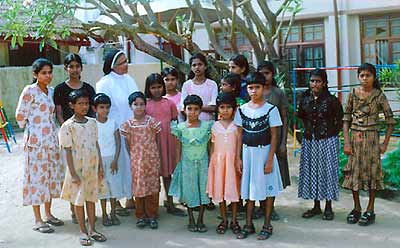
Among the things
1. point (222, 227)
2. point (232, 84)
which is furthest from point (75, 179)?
point (232, 84)

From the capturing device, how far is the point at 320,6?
12.6 meters

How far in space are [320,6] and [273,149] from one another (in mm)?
9137

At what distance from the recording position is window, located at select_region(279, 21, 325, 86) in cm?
1293

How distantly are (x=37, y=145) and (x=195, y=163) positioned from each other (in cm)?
147

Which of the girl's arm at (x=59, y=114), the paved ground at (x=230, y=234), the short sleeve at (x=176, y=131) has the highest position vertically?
the girl's arm at (x=59, y=114)

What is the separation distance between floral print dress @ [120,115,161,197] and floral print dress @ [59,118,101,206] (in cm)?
38

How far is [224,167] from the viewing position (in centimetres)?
443

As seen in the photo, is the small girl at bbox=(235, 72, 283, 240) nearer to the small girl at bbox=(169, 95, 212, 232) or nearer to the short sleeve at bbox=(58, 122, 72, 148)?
the small girl at bbox=(169, 95, 212, 232)

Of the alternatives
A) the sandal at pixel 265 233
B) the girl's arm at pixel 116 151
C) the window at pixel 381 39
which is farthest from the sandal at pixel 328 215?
the window at pixel 381 39

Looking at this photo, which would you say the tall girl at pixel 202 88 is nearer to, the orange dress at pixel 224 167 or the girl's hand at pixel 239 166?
the orange dress at pixel 224 167

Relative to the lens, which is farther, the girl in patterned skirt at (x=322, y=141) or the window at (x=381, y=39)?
the window at (x=381, y=39)

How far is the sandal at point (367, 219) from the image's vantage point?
4.51m

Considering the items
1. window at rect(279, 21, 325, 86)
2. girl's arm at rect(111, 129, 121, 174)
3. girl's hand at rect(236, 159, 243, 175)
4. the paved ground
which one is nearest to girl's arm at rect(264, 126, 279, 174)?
girl's hand at rect(236, 159, 243, 175)

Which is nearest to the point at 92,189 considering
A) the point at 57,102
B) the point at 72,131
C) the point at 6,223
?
the point at 72,131
